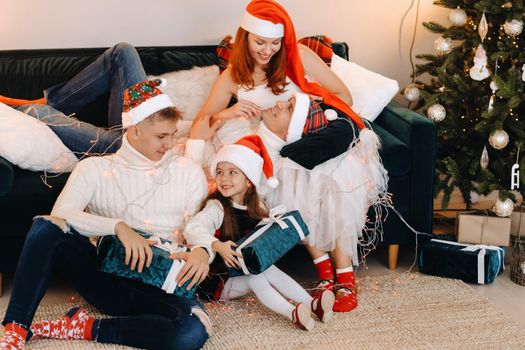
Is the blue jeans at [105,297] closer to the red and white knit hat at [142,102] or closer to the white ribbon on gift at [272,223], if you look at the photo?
the white ribbon on gift at [272,223]

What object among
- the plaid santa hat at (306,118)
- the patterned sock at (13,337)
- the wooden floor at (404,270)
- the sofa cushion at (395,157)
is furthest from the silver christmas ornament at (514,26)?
the patterned sock at (13,337)

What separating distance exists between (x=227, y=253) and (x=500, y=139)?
1343mm

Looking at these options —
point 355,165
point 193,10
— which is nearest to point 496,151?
point 355,165

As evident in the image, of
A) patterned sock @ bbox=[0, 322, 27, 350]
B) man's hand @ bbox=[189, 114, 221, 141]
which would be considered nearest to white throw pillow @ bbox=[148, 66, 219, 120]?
man's hand @ bbox=[189, 114, 221, 141]

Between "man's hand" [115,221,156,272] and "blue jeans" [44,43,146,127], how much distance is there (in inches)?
33.8

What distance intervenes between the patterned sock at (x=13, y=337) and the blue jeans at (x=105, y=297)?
0.7 inches

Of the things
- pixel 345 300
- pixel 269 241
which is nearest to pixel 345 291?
pixel 345 300

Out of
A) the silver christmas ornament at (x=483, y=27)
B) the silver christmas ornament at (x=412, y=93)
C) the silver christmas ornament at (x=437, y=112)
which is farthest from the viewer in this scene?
the silver christmas ornament at (x=412, y=93)

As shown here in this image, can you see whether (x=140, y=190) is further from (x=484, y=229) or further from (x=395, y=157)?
(x=484, y=229)

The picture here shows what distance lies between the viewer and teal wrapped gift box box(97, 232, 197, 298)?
240cm

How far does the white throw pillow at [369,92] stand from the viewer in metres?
3.30

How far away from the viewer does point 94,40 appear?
3.60 meters

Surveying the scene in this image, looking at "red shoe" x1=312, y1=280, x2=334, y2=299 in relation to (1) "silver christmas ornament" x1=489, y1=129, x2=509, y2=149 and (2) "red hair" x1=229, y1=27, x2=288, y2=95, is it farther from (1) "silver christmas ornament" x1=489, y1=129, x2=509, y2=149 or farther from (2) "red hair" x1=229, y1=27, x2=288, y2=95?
(1) "silver christmas ornament" x1=489, y1=129, x2=509, y2=149

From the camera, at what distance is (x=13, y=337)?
227 cm
